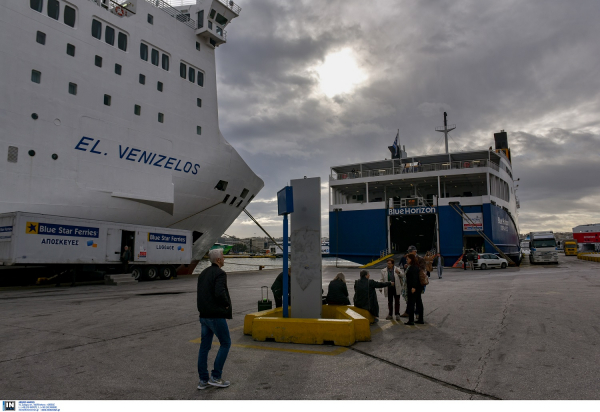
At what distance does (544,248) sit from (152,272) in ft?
108

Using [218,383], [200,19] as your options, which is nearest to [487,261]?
[200,19]

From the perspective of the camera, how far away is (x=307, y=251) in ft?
22.1

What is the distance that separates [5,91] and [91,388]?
14.8 m

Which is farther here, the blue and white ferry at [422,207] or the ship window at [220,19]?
the blue and white ferry at [422,207]

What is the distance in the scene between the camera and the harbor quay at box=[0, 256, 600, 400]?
3.78m

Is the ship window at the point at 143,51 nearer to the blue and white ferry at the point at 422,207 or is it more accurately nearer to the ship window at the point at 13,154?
the ship window at the point at 13,154

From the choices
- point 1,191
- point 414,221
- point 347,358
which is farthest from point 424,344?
point 414,221

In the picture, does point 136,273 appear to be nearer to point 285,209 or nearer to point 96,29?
point 96,29

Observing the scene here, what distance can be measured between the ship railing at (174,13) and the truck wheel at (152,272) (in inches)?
549

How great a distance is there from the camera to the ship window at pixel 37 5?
15.0 metres

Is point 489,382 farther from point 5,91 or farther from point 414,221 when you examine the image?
point 414,221

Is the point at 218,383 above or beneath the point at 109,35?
beneath

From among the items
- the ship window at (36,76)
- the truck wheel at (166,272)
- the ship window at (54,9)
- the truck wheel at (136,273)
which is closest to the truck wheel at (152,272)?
the truck wheel at (166,272)

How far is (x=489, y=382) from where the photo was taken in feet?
13.1
